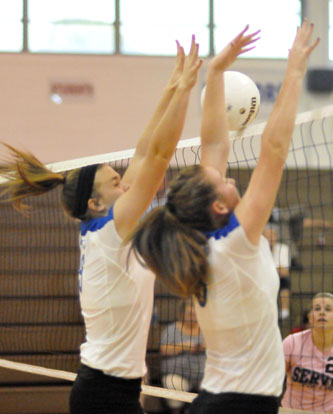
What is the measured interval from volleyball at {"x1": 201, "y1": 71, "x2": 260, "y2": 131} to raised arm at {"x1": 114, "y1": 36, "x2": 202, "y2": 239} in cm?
68

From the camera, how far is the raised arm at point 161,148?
2807 millimetres

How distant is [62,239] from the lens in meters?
9.49

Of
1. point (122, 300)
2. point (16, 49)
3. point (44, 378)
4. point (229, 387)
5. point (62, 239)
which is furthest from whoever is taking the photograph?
point (16, 49)

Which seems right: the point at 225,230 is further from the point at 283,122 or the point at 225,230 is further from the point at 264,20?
the point at 264,20

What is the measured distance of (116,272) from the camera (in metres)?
3.05

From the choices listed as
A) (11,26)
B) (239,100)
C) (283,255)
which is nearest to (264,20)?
(11,26)

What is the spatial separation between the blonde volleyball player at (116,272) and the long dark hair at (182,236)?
37 centimetres

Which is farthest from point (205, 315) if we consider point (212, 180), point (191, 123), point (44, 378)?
point (191, 123)

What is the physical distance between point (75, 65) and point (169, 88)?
7.51 metres

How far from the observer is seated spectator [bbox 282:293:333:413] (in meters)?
5.17

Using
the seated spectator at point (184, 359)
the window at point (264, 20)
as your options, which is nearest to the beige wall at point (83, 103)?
the window at point (264, 20)

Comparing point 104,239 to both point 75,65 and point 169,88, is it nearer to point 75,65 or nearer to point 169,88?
point 169,88

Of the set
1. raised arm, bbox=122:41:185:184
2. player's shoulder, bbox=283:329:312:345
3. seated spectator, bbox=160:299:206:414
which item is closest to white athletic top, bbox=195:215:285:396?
raised arm, bbox=122:41:185:184

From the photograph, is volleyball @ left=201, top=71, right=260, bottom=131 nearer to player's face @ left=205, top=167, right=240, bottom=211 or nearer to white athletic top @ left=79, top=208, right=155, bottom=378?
white athletic top @ left=79, top=208, right=155, bottom=378
